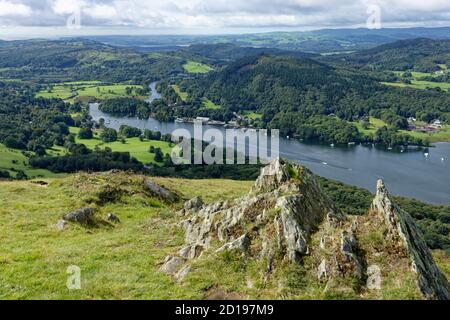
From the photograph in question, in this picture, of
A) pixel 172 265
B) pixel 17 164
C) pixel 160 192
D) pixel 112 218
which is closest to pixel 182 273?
pixel 172 265

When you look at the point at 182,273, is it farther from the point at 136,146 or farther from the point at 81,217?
the point at 136,146

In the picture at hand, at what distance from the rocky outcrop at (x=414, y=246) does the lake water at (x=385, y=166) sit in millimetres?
99398

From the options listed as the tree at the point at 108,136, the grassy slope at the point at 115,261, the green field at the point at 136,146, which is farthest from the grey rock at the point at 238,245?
the tree at the point at 108,136

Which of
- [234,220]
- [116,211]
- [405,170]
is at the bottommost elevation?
[405,170]

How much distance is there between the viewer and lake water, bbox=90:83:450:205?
122 metres

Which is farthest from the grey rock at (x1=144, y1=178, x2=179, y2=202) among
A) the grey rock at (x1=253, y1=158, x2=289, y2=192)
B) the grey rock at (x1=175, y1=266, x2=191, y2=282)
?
the grey rock at (x1=175, y1=266, x2=191, y2=282)

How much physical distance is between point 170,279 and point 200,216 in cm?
849

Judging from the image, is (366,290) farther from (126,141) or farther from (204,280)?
(126,141)

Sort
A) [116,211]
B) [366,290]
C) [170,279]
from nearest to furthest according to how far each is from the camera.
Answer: [366,290] → [170,279] → [116,211]

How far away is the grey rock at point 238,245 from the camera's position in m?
21.2

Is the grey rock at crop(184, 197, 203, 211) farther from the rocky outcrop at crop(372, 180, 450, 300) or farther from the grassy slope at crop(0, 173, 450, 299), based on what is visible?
the rocky outcrop at crop(372, 180, 450, 300)

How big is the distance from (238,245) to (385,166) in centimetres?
13873
